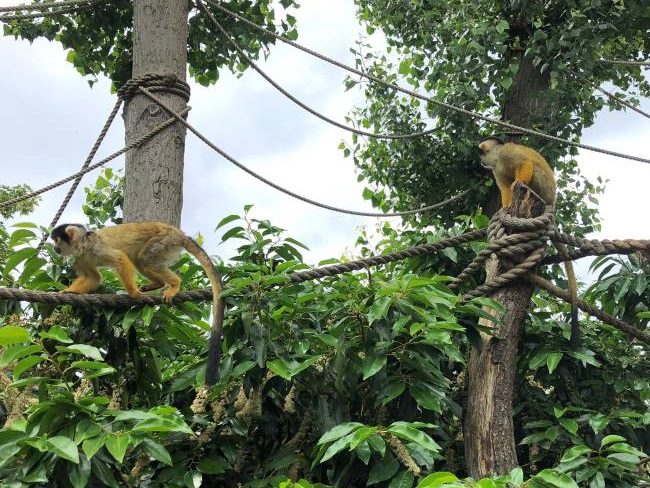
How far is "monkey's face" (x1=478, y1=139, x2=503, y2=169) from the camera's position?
621 cm

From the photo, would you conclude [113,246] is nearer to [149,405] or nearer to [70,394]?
[149,405]

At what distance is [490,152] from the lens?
6301 millimetres

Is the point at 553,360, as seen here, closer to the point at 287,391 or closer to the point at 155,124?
the point at 287,391

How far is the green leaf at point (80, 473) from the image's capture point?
2.45m

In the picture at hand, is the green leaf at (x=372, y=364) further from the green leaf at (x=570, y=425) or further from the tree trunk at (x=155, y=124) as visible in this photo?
Answer: the tree trunk at (x=155, y=124)

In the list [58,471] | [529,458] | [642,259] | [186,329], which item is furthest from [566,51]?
[58,471]

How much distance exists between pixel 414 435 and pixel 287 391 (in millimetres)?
960

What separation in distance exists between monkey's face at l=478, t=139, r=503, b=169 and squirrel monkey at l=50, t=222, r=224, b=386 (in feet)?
9.39

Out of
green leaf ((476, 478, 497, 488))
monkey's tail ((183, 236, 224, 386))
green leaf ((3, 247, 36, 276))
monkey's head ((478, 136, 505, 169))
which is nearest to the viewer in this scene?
green leaf ((476, 478, 497, 488))

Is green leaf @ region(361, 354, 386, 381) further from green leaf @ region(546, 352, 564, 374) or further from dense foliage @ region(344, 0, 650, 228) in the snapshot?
dense foliage @ region(344, 0, 650, 228)

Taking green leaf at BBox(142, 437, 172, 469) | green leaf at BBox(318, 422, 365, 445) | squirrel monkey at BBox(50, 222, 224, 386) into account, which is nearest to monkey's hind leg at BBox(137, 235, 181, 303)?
squirrel monkey at BBox(50, 222, 224, 386)

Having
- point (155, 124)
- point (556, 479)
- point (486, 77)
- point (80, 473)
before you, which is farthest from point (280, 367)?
point (486, 77)

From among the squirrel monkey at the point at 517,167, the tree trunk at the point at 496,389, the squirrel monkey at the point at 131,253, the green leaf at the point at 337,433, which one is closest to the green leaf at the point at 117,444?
the green leaf at the point at 337,433

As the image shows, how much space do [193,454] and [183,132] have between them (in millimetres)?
2348
